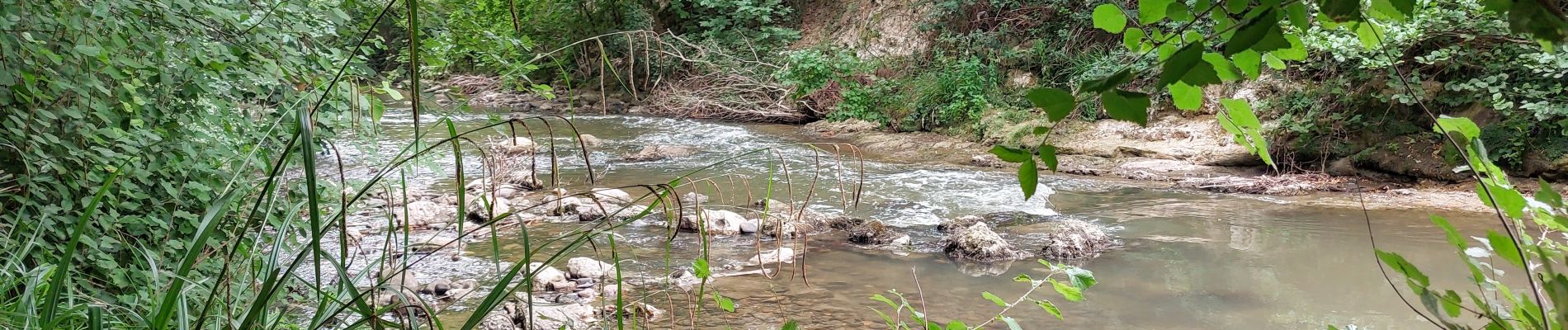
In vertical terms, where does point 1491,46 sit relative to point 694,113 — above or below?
above

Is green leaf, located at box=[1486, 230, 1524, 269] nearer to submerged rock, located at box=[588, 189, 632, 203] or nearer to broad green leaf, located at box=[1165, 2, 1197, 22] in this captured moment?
broad green leaf, located at box=[1165, 2, 1197, 22]

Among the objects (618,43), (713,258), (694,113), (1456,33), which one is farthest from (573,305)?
(618,43)

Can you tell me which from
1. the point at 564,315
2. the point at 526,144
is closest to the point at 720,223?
the point at 564,315

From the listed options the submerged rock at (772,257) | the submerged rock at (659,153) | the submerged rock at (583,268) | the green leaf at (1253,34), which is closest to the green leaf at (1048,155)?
the green leaf at (1253,34)

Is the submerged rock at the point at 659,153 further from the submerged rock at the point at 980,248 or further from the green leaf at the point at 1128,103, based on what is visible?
the green leaf at the point at 1128,103

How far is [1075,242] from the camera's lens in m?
5.27

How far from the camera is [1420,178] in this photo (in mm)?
6918

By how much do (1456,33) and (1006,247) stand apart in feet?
13.6

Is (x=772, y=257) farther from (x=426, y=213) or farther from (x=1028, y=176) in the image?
(x=1028, y=176)

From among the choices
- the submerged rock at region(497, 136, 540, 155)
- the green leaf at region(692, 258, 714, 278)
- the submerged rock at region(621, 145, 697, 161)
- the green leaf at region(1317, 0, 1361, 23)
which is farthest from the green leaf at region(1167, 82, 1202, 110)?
the submerged rock at region(621, 145, 697, 161)

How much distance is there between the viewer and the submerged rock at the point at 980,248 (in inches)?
203

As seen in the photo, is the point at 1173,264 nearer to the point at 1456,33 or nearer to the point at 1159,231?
the point at 1159,231

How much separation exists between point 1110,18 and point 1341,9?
0.31 metres

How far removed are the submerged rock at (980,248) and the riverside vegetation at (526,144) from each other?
0.08 feet
